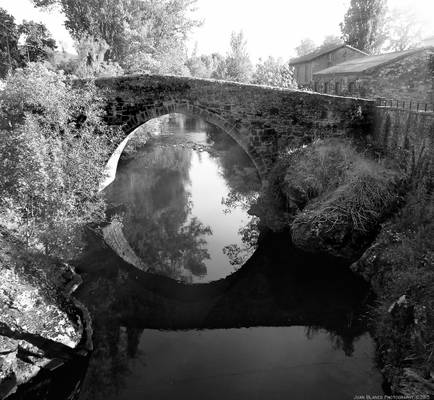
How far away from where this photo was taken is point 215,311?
10.8m

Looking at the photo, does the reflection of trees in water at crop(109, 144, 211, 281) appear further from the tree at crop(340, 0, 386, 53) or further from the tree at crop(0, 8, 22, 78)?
the tree at crop(340, 0, 386, 53)

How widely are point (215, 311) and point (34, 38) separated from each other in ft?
101

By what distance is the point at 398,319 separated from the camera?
7.99 metres

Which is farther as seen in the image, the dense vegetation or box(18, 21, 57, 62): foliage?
box(18, 21, 57, 62): foliage

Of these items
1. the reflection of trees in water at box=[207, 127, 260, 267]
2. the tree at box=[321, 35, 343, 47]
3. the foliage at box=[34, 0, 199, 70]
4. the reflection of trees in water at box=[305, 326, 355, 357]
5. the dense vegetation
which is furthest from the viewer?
the tree at box=[321, 35, 343, 47]

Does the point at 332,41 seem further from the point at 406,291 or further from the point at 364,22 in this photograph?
the point at 406,291

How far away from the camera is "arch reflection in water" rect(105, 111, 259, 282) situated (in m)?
13.9

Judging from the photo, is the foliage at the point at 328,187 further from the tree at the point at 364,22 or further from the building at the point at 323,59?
the tree at the point at 364,22

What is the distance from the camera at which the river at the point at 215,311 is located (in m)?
8.04

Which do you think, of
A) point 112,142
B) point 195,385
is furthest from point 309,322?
point 112,142

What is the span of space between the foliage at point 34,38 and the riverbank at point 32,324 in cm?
2722

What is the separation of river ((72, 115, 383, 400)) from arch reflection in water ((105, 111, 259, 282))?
81 millimetres

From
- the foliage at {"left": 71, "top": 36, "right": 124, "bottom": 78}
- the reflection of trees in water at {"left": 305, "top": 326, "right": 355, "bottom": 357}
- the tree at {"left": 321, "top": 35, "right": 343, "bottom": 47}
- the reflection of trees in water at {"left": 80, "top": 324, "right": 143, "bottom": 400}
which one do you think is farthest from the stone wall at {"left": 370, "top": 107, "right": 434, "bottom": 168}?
the tree at {"left": 321, "top": 35, "right": 343, "bottom": 47}

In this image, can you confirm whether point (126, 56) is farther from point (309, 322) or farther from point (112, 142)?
point (309, 322)
